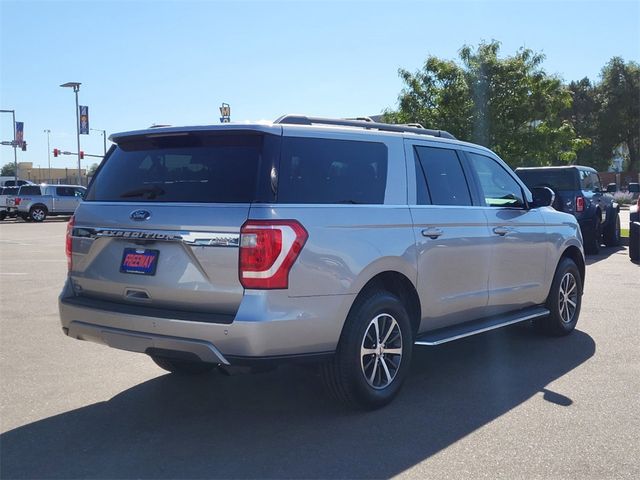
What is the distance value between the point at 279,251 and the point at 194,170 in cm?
87

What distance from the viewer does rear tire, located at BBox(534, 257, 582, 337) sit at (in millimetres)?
7078

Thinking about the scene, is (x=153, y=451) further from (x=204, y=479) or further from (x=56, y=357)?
(x=56, y=357)

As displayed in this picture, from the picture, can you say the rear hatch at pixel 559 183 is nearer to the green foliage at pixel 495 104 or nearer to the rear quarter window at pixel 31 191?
the green foliage at pixel 495 104

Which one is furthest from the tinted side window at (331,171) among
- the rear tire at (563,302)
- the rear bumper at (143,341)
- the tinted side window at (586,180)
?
the tinted side window at (586,180)

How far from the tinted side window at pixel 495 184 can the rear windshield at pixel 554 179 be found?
861cm

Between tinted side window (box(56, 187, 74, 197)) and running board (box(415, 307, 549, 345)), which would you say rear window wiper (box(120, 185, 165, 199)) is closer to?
running board (box(415, 307, 549, 345))

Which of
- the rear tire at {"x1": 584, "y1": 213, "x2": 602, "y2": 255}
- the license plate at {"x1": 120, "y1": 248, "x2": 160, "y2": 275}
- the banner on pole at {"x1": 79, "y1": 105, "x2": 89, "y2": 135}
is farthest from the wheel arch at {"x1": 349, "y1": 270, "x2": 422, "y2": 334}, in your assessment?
the banner on pole at {"x1": 79, "y1": 105, "x2": 89, "y2": 135}

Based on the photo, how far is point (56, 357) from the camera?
253 inches

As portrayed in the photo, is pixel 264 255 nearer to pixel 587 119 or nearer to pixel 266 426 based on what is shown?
pixel 266 426

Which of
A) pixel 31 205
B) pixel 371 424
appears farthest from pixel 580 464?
pixel 31 205

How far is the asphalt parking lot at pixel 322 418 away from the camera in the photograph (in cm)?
391

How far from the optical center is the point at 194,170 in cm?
453

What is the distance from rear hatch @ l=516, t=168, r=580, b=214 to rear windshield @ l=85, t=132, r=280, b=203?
11.5m

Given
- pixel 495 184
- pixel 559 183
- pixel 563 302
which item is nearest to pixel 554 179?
pixel 559 183
